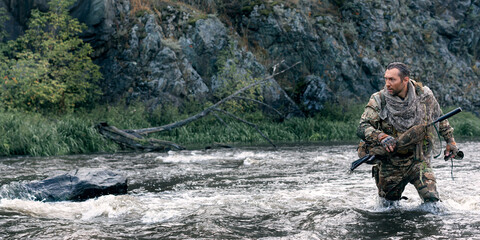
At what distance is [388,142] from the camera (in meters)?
5.40

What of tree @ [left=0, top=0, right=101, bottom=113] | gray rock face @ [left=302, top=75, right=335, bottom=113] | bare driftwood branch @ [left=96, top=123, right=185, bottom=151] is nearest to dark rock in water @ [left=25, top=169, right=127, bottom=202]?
bare driftwood branch @ [left=96, top=123, right=185, bottom=151]

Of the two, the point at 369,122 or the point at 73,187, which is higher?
the point at 369,122

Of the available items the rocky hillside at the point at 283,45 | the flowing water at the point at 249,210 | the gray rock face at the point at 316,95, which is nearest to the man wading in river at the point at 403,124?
the flowing water at the point at 249,210

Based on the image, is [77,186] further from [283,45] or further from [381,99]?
[283,45]

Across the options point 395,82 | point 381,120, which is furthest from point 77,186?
point 395,82

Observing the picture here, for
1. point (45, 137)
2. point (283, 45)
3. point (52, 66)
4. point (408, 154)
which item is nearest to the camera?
point (408, 154)

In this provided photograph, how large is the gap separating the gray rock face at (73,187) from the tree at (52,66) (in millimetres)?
12588

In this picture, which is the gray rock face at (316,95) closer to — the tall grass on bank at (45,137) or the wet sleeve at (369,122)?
the tall grass on bank at (45,137)

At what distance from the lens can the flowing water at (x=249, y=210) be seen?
5082 mm

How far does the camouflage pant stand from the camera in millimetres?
5676

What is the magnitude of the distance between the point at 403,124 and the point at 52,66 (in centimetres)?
2042

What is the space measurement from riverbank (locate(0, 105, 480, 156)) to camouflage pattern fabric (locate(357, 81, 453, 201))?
12551mm

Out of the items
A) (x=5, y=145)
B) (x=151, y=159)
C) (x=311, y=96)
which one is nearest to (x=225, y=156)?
(x=151, y=159)

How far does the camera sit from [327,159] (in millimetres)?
13688
